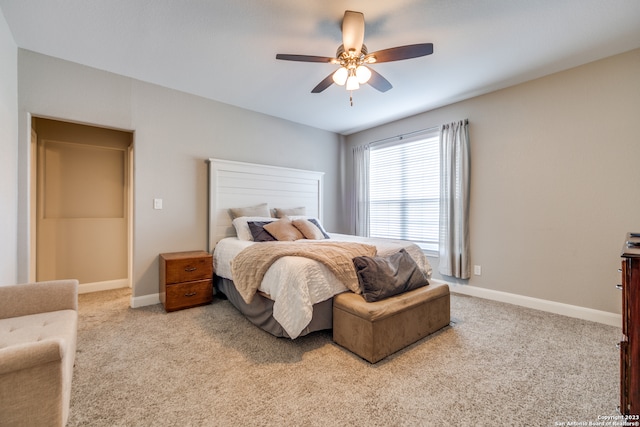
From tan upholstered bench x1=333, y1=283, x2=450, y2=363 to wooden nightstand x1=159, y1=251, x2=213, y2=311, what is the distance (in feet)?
5.68

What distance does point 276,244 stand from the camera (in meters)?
2.66

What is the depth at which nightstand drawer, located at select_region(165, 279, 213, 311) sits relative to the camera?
2988 mm

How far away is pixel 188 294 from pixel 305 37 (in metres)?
2.85

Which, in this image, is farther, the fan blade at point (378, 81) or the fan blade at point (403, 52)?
the fan blade at point (378, 81)

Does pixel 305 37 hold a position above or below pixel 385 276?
above

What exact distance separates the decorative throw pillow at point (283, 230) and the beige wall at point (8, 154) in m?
2.21

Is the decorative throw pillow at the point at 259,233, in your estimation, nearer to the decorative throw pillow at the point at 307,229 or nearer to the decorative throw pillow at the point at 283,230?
the decorative throw pillow at the point at 283,230

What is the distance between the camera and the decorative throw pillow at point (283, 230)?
10.9 feet

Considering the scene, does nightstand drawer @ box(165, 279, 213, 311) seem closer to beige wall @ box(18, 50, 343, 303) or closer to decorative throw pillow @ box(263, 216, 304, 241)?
beige wall @ box(18, 50, 343, 303)

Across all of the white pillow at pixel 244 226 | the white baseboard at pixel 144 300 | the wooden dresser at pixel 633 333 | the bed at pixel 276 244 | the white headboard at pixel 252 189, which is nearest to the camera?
the wooden dresser at pixel 633 333

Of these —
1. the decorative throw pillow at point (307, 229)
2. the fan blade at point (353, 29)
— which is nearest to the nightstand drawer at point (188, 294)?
the decorative throw pillow at point (307, 229)

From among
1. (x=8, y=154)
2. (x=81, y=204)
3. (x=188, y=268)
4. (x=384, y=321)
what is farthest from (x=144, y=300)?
(x=384, y=321)

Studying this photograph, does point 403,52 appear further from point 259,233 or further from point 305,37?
point 259,233

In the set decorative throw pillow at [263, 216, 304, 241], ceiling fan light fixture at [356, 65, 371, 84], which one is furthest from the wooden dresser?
decorative throw pillow at [263, 216, 304, 241]
